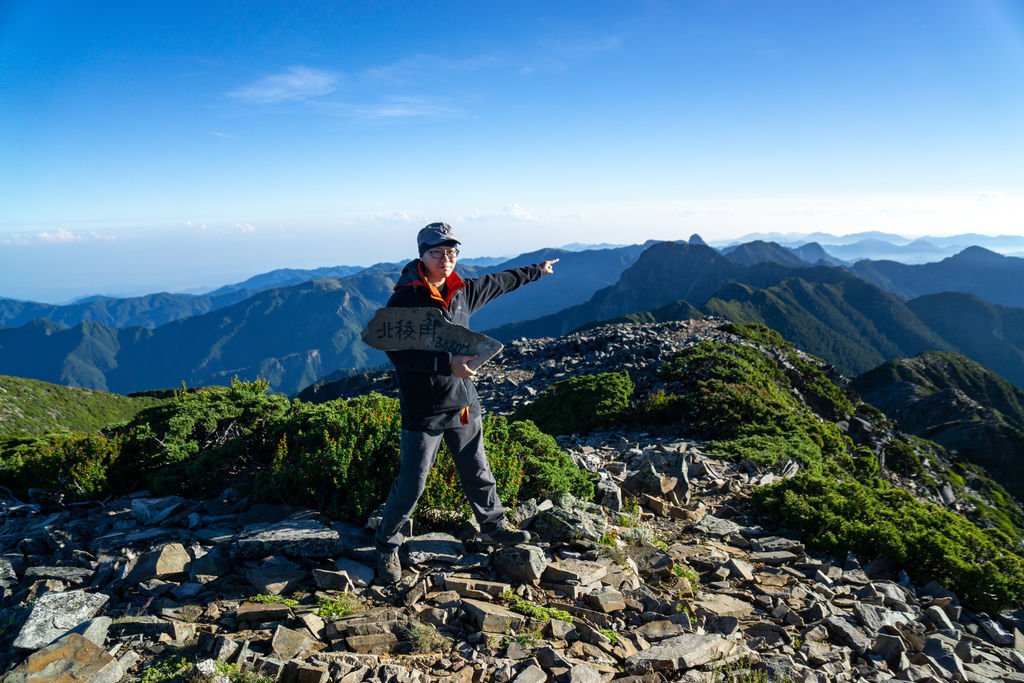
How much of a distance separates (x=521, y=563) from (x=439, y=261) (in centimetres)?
310

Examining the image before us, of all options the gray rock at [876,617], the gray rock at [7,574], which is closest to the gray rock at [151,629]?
the gray rock at [7,574]

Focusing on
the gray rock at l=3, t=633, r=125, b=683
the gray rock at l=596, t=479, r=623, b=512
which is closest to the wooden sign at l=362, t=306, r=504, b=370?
the gray rock at l=3, t=633, r=125, b=683

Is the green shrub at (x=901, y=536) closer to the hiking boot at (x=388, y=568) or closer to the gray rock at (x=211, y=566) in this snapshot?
the hiking boot at (x=388, y=568)

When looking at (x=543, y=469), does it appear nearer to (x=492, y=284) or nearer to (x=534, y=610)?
(x=534, y=610)

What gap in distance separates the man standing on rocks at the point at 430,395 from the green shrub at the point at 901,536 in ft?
18.8

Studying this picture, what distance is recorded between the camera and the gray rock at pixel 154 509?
676 centimetres

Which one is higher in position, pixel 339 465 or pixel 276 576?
pixel 339 465

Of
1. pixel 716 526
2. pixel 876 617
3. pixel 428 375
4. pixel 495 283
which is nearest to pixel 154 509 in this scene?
pixel 428 375

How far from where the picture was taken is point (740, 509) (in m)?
9.57

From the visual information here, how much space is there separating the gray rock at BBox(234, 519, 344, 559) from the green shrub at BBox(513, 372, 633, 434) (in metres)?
10.5

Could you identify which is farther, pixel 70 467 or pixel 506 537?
pixel 70 467

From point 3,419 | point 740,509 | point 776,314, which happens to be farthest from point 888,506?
point 776,314

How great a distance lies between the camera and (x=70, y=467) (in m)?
8.16

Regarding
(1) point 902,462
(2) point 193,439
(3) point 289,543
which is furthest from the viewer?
(1) point 902,462
